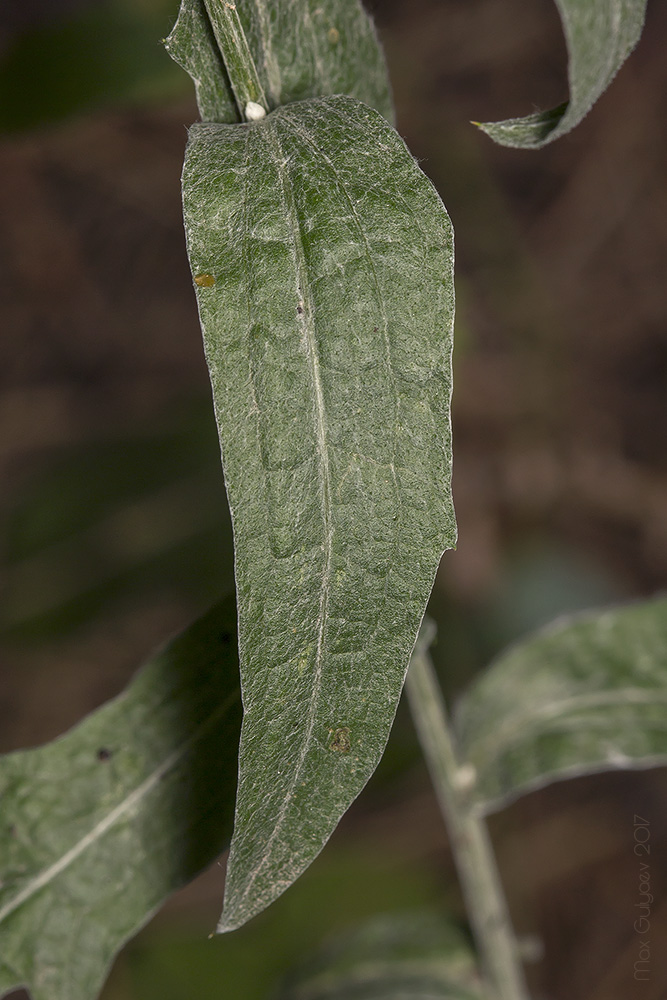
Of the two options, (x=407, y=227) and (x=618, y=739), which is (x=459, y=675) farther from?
(x=407, y=227)

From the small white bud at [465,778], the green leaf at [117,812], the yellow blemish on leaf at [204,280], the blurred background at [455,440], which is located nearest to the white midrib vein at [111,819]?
the green leaf at [117,812]

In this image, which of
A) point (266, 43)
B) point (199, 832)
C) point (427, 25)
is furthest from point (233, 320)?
point (427, 25)

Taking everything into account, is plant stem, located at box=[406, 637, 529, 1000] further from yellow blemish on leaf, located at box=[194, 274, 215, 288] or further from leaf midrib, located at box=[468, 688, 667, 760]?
yellow blemish on leaf, located at box=[194, 274, 215, 288]

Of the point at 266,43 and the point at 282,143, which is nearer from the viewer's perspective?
the point at 282,143

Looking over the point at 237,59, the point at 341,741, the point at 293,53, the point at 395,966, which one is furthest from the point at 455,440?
the point at 341,741

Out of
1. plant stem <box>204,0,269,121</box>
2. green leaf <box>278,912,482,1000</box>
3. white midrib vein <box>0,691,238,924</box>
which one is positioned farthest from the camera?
green leaf <box>278,912,482,1000</box>

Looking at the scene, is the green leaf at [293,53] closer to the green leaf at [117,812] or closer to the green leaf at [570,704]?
A: the green leaf at [117,812]

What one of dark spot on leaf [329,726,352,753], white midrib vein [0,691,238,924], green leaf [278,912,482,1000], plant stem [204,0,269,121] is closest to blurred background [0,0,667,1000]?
green leaf [278,912,482,1000]

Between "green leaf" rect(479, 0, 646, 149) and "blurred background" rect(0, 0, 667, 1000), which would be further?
"blurred background" rect(0, 0, 667, 1000)
